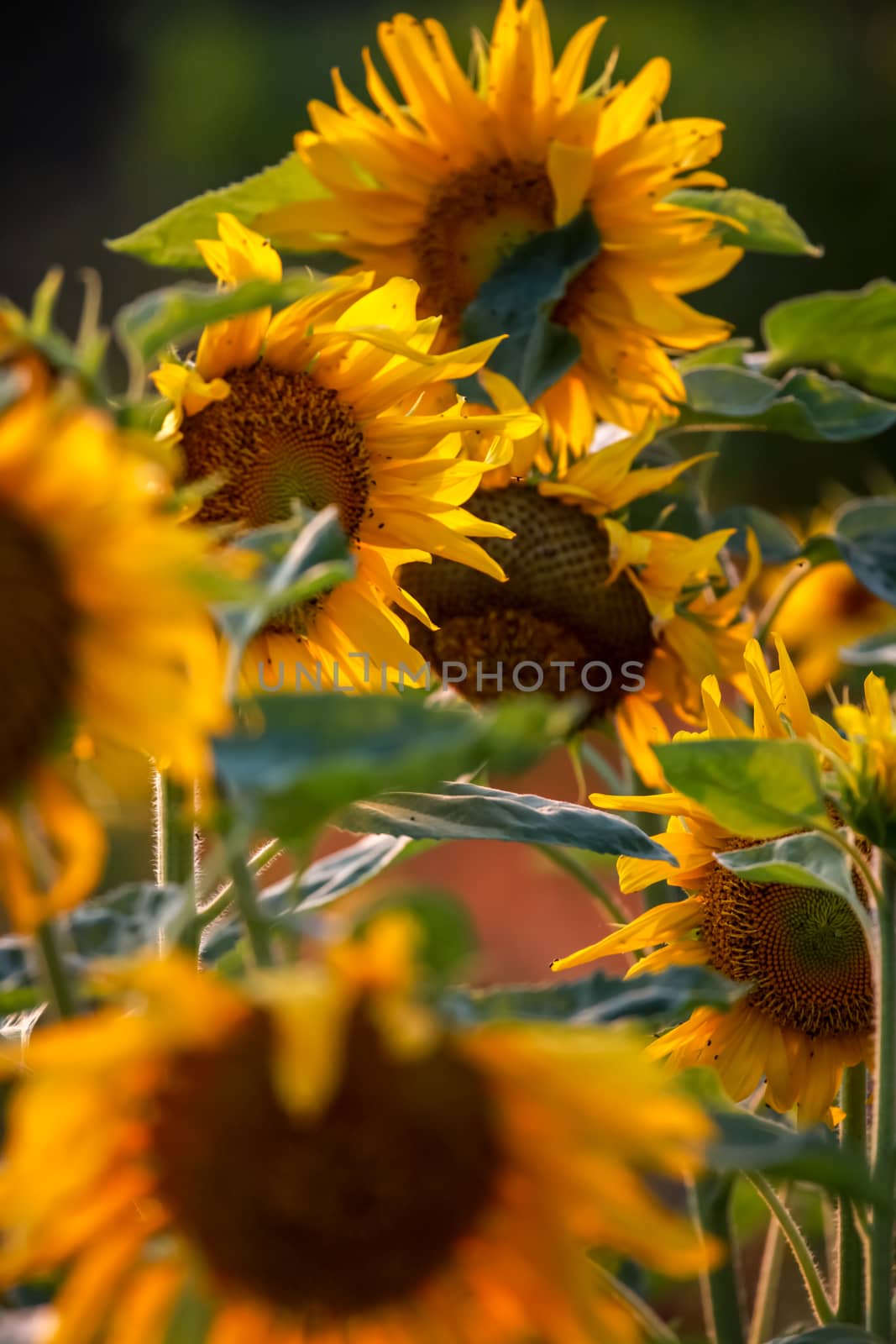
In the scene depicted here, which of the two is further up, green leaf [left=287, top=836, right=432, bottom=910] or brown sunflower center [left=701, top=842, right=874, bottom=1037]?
green leaf [left=287, top=836, right=432, bottom=910]

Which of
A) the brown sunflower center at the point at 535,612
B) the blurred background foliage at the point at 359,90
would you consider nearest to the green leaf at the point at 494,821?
the brown sunflower center at the point at 535,612

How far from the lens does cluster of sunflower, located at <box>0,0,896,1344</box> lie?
244 millimetres

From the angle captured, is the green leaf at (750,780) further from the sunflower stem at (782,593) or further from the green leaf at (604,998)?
the sunflower stem at (782,593)

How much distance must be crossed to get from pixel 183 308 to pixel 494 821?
0.16 metres

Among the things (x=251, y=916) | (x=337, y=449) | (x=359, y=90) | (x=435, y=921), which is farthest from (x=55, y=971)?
(x=359, y=90)

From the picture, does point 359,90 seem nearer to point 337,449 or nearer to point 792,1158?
point 337,449

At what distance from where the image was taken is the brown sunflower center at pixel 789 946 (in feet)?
1.59

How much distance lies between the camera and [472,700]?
2.10 feet

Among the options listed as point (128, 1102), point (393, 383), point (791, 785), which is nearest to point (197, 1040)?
point (128, 1102)

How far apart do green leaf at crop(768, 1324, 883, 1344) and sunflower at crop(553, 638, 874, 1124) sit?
0.12 metres

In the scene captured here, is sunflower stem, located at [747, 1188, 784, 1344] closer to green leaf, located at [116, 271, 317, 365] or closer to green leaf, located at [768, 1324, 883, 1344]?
green leaf, located at [768, 1324, 883, 1344]

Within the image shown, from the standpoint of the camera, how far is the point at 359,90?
13.7 feet

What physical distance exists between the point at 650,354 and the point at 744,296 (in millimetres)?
3140

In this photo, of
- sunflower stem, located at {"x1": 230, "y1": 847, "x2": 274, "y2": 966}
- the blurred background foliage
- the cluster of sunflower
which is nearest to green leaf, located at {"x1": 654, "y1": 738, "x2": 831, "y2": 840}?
the cluster of sunflower
